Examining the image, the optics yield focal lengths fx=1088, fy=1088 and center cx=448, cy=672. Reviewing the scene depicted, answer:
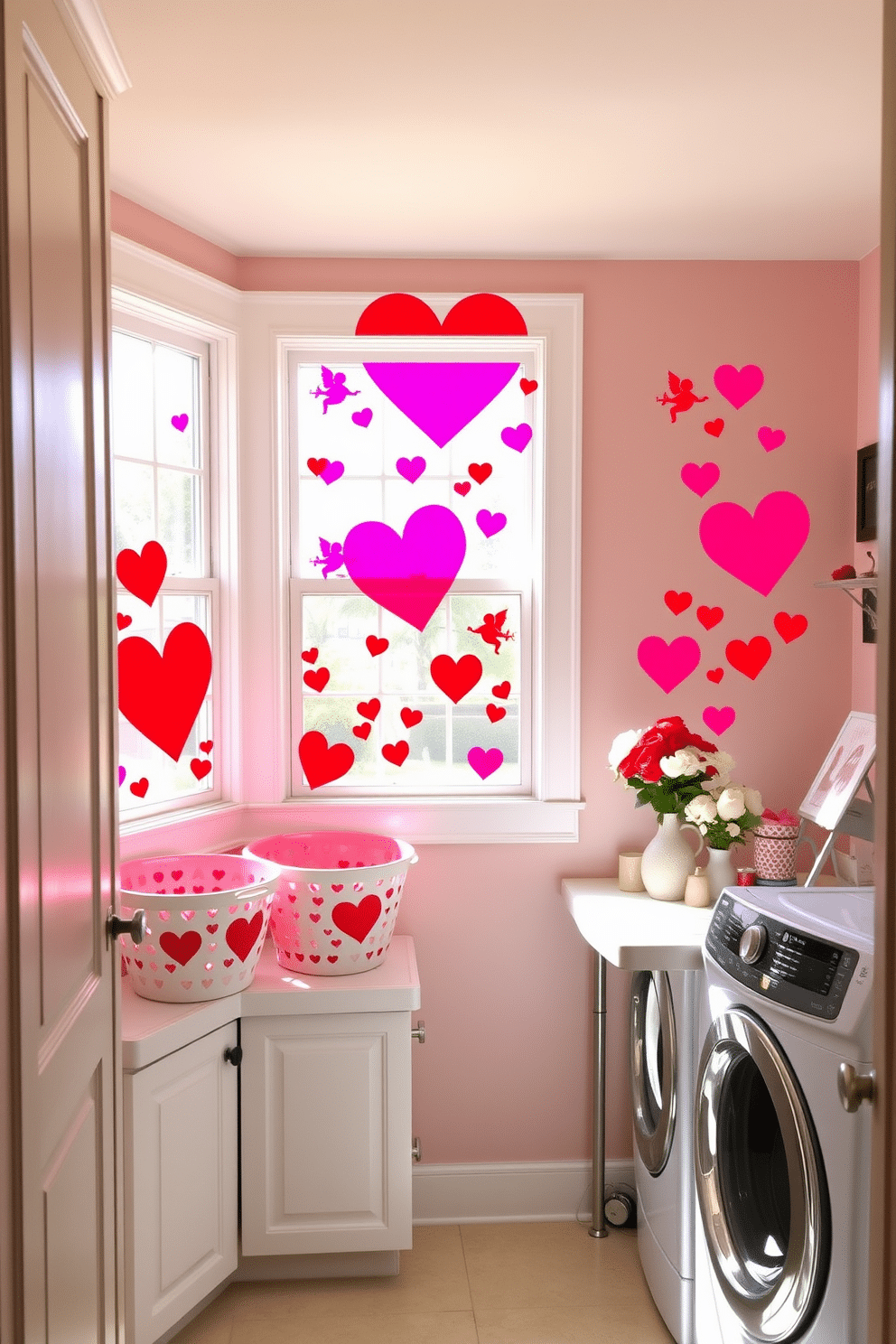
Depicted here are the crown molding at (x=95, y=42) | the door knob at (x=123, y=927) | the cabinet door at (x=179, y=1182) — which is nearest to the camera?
the crown molding at (x=95, y=42)

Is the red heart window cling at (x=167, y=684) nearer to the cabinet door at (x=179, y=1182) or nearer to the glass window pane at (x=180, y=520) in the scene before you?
the glass window pane at (x=180, y=520)

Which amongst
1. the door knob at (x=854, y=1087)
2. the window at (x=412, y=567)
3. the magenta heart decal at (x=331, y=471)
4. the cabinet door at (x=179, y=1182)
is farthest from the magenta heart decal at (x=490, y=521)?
the door knob at (x=854, y=1087)

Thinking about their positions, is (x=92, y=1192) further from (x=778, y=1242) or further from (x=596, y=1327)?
(x=596, y=1327)

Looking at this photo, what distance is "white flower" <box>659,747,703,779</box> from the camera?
2.72 m

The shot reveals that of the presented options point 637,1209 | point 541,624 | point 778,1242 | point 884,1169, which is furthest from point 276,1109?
point 884,1169

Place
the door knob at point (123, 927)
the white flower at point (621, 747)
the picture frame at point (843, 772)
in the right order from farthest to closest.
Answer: the white flower at point (621, 747) < the picture frame at point (843, 772) < the door knob at point (123, 927)

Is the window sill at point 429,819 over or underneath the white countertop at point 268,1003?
over

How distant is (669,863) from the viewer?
9.29 ft

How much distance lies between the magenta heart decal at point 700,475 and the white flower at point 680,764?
0.80 metres

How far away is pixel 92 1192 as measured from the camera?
4.96 ft

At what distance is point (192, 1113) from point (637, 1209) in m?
1.21

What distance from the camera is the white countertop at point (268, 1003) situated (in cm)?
235

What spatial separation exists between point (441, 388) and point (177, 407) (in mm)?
735

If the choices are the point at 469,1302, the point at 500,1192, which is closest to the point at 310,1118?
the point at 469,1302
